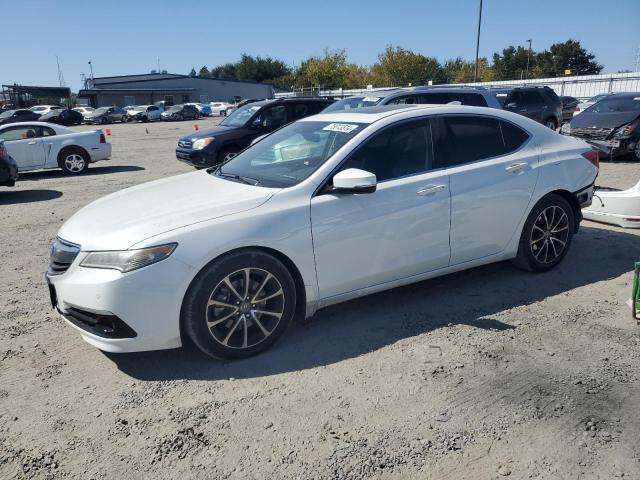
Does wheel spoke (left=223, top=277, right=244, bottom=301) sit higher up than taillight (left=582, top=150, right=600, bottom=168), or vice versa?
taillight (left=582, top=150, right=600, bottom=168)

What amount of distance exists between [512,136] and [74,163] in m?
12.1

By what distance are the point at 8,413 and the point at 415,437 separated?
2.42 meters

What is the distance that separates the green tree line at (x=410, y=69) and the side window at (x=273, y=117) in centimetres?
5715

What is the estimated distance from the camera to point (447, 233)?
440cm

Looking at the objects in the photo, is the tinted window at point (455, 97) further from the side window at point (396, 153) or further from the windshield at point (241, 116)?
the side window at point (396, 153)

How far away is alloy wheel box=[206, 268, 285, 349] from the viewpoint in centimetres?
356

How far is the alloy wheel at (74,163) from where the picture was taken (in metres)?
13.8

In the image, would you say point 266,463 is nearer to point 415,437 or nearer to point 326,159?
point 415,437

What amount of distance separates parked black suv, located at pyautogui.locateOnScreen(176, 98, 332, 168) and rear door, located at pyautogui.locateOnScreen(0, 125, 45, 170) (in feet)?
11.5

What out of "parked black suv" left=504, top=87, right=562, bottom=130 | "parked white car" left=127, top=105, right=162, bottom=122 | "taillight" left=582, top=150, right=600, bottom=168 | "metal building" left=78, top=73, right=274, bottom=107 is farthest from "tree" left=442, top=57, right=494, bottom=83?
"taillight" left=582, top=150, right=600, bottom=168

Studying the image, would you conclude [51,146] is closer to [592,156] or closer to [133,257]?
[133,257]

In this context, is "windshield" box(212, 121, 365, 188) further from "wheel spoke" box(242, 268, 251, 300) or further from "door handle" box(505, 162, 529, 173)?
"door handle" box(505, 162, 529, 173)

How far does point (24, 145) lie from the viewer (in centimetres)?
1297

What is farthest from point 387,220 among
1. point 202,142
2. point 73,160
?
point 73,160
